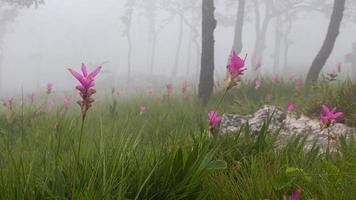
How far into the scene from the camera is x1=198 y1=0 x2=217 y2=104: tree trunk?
A: 10133 mm

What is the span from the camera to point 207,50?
10422mm

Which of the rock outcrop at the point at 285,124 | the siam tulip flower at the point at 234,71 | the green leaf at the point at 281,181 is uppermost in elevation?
the siam tulip flower at the point at 234,71

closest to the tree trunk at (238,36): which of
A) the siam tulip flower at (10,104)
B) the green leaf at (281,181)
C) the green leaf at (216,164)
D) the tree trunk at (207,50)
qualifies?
the tree trunk at (207,50)

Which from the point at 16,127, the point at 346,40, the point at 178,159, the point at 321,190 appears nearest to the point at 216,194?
the point at 178,159

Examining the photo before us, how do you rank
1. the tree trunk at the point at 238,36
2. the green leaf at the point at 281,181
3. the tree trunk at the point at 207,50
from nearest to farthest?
1. the green leaf at the point at 281,181
2. the tree trunk at the point at 207,50
3. the tree trunk at the point at 238,36

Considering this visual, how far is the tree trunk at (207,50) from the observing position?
10133mm

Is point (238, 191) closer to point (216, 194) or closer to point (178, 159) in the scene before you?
point (216, 194)

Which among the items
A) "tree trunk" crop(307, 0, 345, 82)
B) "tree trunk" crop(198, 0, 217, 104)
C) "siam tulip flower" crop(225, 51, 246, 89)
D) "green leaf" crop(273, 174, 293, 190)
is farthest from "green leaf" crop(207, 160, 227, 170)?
"tree trunk" crop(307, 0, 345, 82)

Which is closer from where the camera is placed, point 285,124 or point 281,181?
point 281,181

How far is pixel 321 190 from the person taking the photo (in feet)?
7.07

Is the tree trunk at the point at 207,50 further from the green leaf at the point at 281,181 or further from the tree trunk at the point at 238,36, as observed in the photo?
the tree trunk at the point at 238,36

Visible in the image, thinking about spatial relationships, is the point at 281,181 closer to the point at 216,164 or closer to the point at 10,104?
the point at 216,164

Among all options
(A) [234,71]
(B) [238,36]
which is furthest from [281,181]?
(B) [238,36]

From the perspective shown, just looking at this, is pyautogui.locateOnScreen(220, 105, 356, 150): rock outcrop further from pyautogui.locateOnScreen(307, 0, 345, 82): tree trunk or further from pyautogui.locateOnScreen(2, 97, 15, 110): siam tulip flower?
pyautogui.locateOnScreen(307, 0, 345, 82): tree trunk
